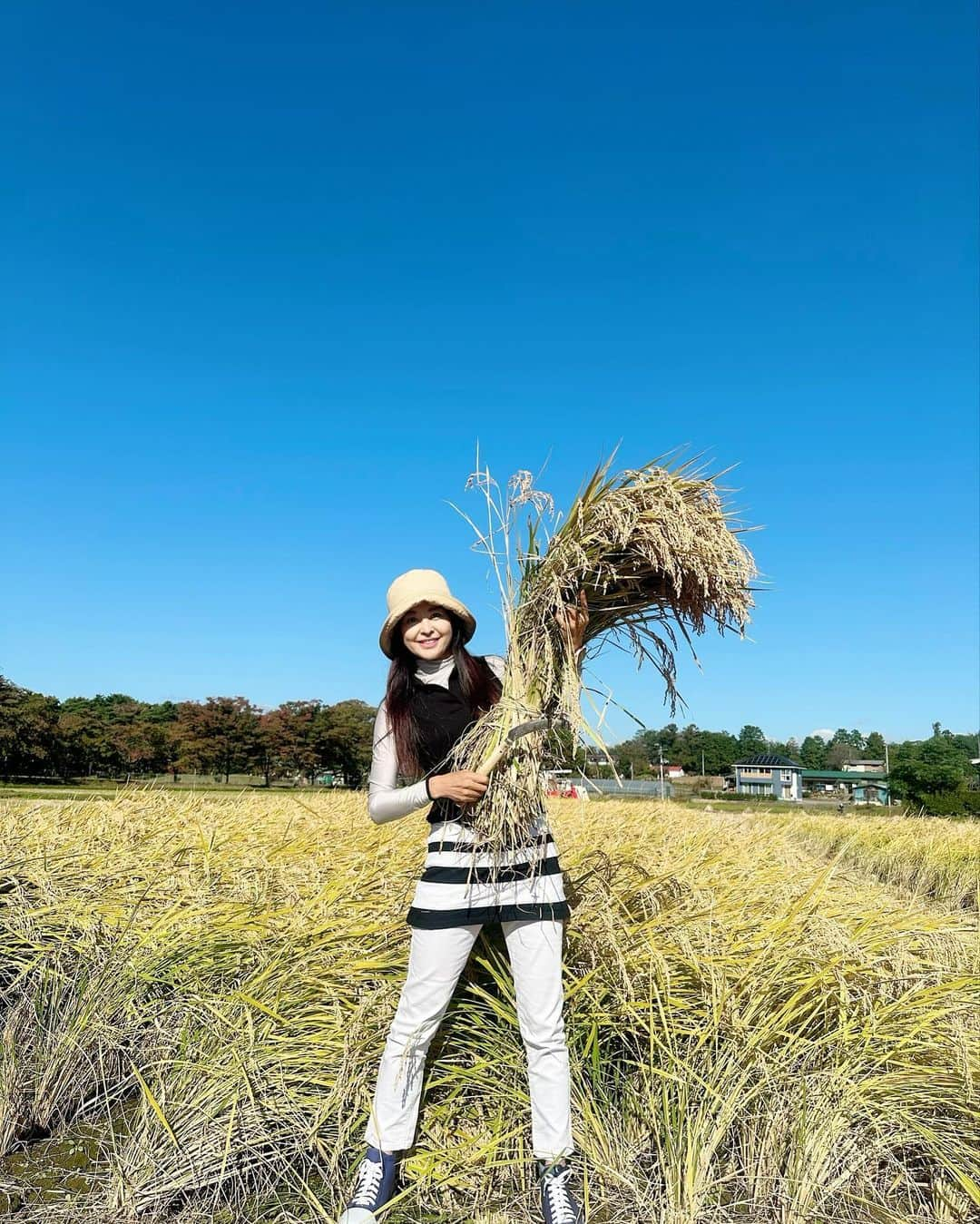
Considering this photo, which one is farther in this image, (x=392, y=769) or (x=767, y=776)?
(x=767, y=776)

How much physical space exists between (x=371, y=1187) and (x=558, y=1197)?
1.64 feet

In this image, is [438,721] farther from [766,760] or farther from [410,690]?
[766,760]

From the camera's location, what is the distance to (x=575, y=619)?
2.36 metres

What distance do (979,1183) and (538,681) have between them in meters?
1.85

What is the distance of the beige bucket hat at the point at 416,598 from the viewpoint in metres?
2.41

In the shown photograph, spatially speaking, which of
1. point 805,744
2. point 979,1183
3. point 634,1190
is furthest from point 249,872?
point 805,744

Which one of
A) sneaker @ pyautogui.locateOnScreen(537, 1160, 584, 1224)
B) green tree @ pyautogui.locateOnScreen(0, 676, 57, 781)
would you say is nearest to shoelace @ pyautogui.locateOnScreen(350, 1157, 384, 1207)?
sneaker @ pyautogui.locateOnScreen(537, 1160, 584, 1224)

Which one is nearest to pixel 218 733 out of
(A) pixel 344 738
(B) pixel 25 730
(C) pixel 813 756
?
(A) pixel 344 738

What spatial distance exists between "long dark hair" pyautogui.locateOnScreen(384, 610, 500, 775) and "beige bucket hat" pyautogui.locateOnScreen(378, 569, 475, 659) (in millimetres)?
28

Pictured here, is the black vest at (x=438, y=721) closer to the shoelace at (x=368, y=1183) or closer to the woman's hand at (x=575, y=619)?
the woman's hand at (x=575, y=619)

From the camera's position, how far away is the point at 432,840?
228 cm

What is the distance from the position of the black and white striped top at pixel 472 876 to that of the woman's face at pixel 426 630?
43cm

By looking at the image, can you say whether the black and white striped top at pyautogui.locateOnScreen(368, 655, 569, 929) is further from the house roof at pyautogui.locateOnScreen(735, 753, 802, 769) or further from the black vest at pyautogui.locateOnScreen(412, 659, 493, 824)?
the house roof at pyautogui.locateOnScreen(735, 753, 802, 769)

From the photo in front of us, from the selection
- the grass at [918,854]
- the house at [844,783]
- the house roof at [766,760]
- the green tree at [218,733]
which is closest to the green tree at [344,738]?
the green tree at [218,733]
